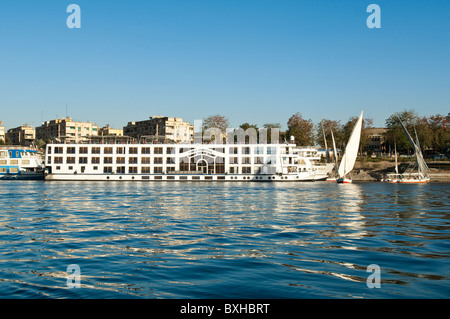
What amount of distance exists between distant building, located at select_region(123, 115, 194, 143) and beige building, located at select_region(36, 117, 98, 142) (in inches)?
654

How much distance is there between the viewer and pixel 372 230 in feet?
70.8

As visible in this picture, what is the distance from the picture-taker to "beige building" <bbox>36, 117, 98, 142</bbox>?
544ft

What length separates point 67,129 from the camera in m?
165

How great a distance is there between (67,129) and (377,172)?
119 m

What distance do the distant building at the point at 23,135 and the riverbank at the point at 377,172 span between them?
143173 millimetres

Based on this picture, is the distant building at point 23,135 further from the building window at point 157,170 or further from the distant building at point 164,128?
the building window at point 157,170

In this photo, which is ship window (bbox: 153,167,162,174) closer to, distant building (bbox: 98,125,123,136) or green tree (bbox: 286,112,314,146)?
green tree (bbox: 286,112,314,146)

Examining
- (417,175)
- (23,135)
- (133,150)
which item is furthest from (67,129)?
(417,175)

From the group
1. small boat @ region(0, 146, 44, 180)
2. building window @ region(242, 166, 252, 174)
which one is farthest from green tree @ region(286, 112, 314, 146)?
small boat @ region(0, 146, 44, 180)

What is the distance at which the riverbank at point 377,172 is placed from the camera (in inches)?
4224
